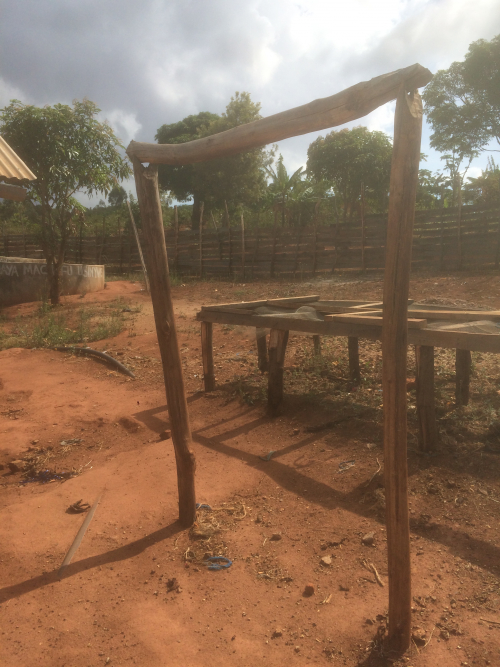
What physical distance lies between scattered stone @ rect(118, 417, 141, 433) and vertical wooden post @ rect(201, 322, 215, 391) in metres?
1.05

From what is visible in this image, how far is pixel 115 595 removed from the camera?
2.38 m

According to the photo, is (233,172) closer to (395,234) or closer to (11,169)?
(11,169)

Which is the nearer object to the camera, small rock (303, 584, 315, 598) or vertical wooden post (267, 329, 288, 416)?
small rock (303, 584, 315, 598)

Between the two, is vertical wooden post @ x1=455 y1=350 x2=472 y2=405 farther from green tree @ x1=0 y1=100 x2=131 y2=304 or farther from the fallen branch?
green tree @ x1=0 y1=100 x2=131 y2=304

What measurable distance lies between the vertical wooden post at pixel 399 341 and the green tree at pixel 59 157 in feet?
32.8

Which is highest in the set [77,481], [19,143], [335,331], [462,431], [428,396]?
[19,143]

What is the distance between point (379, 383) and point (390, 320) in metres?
3.54

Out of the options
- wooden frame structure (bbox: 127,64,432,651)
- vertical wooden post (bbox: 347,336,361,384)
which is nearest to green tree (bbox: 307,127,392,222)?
vertical wooden post (bbox: 347,336,361,384)

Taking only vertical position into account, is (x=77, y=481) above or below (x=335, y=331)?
below

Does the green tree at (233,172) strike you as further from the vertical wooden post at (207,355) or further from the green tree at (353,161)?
the vertical wooden post at (207,355)

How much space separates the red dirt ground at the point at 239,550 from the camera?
2059 millimetres

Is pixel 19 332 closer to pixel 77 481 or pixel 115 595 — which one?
pixel 77 481

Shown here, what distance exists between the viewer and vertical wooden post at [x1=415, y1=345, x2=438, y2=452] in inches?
141

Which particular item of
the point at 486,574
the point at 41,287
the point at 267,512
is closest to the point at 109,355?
the point at 267,512
